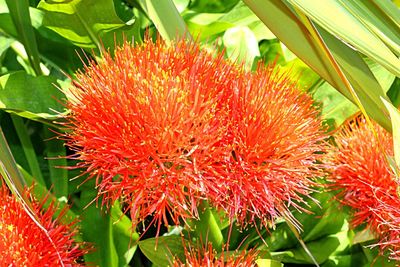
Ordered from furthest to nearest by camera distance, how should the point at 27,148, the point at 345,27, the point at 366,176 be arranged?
the point at 27,148, the point at 366,176, the point at 345,27

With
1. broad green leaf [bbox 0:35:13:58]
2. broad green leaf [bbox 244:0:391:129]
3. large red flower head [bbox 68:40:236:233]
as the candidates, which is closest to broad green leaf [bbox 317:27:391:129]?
broad green leaf [bbox 244:0:391:129]

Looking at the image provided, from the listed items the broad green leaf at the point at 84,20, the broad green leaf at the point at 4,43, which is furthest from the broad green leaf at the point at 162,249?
the broad green leaf at the point at 4,43

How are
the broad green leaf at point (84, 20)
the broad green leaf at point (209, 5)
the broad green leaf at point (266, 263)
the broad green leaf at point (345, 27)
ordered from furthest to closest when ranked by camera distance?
the broad green leaf at point (209, 5) < the broad green leaf at point (84, 20) < the broad green leaf at point (266, 263) < the broad green leaf at point (345, 27)

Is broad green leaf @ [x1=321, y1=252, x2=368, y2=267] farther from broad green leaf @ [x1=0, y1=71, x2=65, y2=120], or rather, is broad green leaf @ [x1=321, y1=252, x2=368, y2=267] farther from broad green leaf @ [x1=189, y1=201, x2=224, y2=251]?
broad green leaf @ [x1=0, y1=71, x2=65, y2=120]

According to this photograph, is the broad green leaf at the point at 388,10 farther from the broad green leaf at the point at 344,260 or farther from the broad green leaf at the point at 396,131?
the broad green leaf at the point at 344,260

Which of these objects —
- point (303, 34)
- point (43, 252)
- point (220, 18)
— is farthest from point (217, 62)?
point (220, 18)

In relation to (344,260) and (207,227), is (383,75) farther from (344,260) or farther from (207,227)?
(207,227)

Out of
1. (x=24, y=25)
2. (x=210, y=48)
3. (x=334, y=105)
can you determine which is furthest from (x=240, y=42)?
(x=24, y=25)
